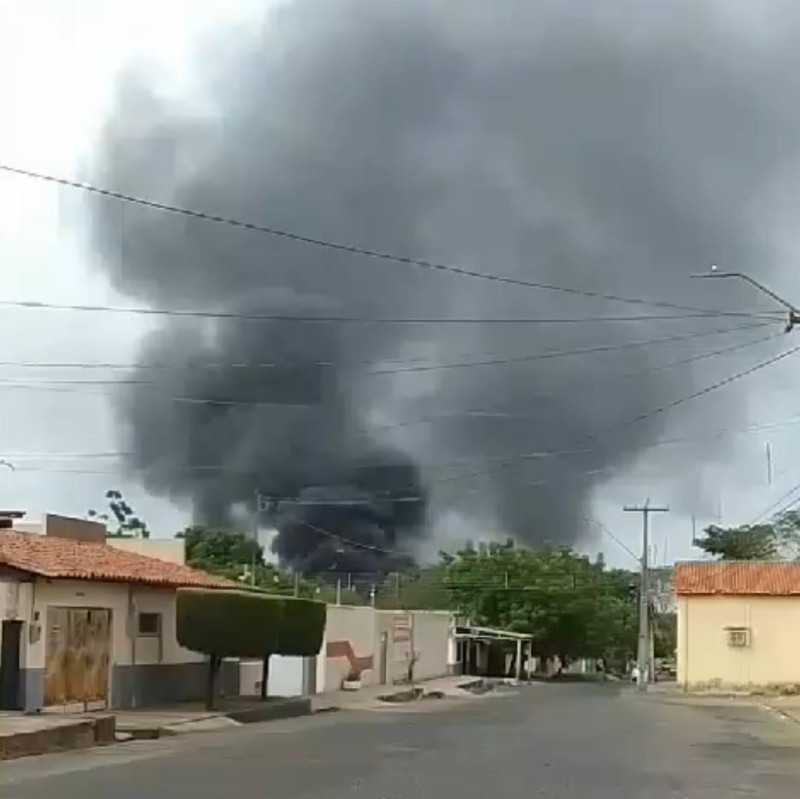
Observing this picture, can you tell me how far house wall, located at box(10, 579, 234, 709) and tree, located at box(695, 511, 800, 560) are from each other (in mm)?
65306

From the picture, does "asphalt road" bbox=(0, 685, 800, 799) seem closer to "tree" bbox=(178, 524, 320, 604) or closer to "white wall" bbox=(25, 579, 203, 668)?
"white wall" bbox=(25, 579, 203, 668)

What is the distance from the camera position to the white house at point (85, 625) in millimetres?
36250

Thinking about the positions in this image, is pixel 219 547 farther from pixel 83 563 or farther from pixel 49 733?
pixel 49 733

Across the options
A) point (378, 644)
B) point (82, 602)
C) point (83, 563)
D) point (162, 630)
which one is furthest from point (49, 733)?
point (378, 644)

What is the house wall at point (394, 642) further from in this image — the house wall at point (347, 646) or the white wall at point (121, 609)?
the white wall at point (121, 609)

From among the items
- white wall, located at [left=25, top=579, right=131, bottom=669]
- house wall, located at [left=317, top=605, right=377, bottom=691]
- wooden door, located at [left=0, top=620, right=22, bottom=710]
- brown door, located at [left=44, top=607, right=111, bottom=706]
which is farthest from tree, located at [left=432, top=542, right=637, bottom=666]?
wooden door, located at [left=0, top=620, right=22, bottom=710]

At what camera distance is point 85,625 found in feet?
130

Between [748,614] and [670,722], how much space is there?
31.8 meters

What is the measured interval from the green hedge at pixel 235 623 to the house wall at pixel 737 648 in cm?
3041

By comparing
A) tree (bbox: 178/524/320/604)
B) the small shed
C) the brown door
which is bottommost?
the small shed

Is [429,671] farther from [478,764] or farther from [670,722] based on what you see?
[478,764]

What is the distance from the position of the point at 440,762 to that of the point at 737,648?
48.8 metres

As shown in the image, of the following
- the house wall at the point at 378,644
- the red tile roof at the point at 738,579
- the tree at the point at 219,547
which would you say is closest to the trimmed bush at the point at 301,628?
the house wall at the point at 378,644

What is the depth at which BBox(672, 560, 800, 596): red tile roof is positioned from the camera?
71875mm
